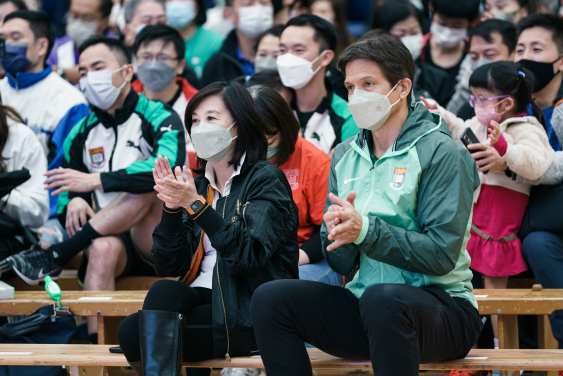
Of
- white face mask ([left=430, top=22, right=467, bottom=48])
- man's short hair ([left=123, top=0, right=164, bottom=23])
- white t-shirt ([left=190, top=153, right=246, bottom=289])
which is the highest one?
man's short hair ([left=123, top=0, right=164, bottom=23])

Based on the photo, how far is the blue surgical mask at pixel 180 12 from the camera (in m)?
5.99

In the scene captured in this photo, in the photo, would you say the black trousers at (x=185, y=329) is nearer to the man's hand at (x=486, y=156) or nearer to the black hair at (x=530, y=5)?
the man's hand at (x=486, y=156)

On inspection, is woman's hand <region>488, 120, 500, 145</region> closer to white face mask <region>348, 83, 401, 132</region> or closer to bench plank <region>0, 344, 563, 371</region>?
white face mask <region>348, 83, 401, 132</region>

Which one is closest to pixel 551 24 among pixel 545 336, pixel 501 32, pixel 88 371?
pixel 501 32

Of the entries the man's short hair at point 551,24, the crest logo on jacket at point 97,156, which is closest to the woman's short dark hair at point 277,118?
the crest logo on jacket at point 97,156

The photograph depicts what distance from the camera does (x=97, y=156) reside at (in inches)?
163

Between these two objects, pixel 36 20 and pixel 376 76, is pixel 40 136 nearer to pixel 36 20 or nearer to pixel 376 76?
pixel 36 20

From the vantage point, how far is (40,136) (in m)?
4.63

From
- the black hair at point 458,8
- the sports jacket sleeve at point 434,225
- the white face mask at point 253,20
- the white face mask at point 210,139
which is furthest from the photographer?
the white face mask at point 253,20

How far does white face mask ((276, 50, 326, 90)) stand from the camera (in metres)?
4.19

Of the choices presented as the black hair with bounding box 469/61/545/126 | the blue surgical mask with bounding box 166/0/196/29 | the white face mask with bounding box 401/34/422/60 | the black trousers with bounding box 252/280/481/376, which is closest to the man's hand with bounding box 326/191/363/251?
the black trousers with bounding box 252/280/481/376

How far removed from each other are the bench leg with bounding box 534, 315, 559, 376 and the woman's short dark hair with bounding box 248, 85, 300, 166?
5.22 feet

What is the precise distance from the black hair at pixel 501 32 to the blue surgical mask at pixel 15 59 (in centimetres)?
320

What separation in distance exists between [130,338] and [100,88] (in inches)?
79.3
